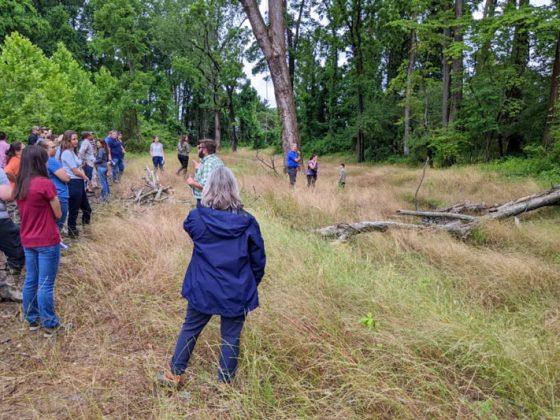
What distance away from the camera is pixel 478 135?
1738cm

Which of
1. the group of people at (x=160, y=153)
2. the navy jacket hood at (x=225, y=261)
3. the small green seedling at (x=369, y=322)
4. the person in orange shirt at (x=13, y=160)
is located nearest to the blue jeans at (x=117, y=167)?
the group of people at (x=160, y=153)

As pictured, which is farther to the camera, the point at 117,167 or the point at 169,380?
the point at 117,167

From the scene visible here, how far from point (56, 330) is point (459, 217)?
22.1ft

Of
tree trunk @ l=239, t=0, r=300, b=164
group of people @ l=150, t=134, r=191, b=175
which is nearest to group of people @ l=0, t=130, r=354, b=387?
tree trunk @ l=239, t=0, r=300, b=164

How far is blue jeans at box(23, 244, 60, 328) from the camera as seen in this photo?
3326 millimetres

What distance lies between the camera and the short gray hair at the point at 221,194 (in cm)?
254

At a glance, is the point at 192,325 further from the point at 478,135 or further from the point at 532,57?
the point at 532,57

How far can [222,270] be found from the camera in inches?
97.0

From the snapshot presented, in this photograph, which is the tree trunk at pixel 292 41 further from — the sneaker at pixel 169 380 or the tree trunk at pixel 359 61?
the sneaker at pixel 169 380

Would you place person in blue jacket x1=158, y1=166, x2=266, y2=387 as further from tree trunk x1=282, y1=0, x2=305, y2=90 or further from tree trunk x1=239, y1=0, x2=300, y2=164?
tree trunk x1=282, y1=0, x2=305, y2=90

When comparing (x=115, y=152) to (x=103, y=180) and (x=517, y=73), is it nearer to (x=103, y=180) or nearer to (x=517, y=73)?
(x=103, y=180)

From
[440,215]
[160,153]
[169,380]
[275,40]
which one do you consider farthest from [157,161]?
[169,380]

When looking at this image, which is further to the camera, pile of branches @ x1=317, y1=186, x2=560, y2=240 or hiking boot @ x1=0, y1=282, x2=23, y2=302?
pile of branches @ x1=317, y1=186, x2=560, y2=240

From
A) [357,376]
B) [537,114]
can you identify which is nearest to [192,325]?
[357,376]
